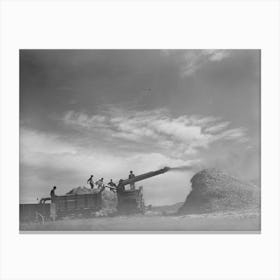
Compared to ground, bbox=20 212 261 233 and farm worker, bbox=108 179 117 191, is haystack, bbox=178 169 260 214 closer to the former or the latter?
ground, bbox=20 212 261 233

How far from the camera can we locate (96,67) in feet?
29.1

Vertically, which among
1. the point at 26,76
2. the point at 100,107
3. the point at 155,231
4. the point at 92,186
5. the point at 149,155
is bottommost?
the point at 155,231

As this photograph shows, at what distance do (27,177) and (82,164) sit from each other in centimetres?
100

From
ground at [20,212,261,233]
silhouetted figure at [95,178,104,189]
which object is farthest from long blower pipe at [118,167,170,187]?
ground at [20,212,261,233]

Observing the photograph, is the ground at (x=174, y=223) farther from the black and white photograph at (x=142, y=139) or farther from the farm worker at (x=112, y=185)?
the farm worker at (x=112, y=185)

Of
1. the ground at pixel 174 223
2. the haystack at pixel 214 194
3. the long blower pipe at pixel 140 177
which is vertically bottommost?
the ground at pixel 174 223

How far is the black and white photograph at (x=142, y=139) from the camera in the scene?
8.71 meters

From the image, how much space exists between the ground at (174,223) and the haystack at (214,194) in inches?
4.9

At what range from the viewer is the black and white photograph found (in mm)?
8711

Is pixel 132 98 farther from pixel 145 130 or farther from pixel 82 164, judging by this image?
pixel 82 164

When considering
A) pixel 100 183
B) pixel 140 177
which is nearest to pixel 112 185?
pixel 100 183

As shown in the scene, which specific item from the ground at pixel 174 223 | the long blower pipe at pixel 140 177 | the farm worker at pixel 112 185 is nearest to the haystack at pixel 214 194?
the ground at pixel 174 223

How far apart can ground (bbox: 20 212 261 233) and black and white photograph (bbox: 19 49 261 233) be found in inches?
0.7

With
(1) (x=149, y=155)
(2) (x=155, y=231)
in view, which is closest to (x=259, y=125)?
(1) (x=149, y=155)
